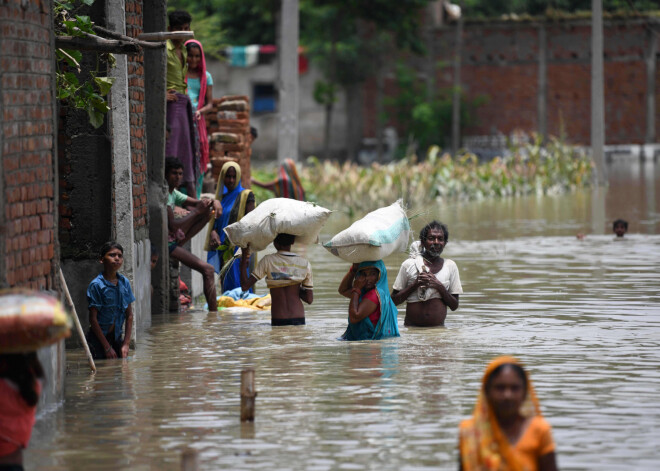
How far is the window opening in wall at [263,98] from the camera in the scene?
162 feet

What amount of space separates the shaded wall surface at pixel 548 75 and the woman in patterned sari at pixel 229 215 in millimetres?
36081

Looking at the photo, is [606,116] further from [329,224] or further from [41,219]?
[41,219]

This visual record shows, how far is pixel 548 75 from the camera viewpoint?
49406mm

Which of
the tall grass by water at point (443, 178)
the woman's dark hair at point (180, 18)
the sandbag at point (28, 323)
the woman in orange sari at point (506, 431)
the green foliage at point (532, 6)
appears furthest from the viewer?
the green foliage at point (532, 6)

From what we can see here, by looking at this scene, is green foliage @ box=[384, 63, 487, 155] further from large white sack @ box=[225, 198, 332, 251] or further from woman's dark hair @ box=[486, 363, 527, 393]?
woman's dark hair @ box=[486, 363, 527, 393]

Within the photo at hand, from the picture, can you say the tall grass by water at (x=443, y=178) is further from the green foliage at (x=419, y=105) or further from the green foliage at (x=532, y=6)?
the green foliage at (x=532, y=6)

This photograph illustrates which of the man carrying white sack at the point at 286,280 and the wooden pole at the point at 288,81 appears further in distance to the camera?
the wooden pole at the point at 288,81

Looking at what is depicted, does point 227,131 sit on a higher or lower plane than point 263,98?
lower

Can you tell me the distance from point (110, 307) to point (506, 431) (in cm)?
504

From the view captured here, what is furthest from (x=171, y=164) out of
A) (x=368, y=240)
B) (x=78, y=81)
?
(x=368, y=240)

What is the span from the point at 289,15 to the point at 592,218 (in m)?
7.00

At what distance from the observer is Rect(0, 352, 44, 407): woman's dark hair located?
18.4ft

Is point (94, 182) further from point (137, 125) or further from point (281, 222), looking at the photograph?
point (281, 222)

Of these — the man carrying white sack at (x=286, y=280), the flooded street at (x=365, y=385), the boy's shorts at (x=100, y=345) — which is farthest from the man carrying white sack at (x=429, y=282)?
the boy's shorts at (x=100, y=345)
